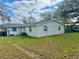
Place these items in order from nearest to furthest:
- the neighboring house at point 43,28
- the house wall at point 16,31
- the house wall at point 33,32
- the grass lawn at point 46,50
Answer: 1. the grass lawn at point 46,50
2. the neighboring house at point 43,28
3. the house wall at point 33,32
4. the house wall at point 16,31

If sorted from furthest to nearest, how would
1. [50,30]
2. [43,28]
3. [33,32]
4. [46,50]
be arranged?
1. [50,30]
2. [33,32]
3. [43,28]
4. [46,50]

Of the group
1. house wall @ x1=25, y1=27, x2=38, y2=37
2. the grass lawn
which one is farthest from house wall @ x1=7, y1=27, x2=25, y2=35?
the grass lawn

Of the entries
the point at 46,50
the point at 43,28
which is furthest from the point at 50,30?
the point at 46,50

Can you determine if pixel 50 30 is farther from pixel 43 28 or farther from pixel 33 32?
pixel 33 32

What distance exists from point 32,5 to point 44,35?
275 ft

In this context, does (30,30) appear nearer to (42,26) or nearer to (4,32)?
(42,26)

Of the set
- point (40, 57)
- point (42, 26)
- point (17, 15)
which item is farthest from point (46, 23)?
point (17, 15)

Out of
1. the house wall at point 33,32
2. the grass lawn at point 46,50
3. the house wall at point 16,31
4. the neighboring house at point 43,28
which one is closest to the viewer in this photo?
the grass lawn at point 46,50

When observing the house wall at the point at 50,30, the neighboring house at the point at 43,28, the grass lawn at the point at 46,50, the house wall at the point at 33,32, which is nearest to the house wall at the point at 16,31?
the neighboring house at the point at 43,28

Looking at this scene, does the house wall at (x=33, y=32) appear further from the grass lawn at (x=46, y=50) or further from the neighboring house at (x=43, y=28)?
the grass lawn at (x=46, y=50)

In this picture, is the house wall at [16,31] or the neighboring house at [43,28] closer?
the neighboring house at [43,28]

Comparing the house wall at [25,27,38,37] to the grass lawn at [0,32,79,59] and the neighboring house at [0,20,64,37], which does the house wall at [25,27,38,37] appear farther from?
the grass lawn at [0,32,79,59]

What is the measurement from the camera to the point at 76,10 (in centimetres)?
5206

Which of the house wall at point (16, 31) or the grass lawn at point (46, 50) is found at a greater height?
the grass lawn at point (46, 50)
